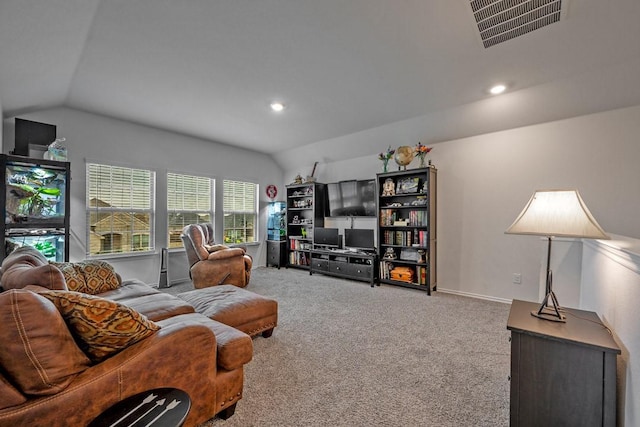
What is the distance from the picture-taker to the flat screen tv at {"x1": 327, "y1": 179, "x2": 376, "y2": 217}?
511 centimetres

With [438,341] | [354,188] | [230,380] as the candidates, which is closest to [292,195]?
[354,188]

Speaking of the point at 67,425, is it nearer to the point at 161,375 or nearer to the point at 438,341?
the point at 161,375

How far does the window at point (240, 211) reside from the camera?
5773 mm

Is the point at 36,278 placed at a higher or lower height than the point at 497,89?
lower

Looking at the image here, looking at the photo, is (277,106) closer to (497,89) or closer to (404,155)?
(404,155)

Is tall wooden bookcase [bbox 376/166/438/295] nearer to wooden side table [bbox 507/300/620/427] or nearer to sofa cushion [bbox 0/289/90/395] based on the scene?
wooden side table [bbox 507/300/620/427]

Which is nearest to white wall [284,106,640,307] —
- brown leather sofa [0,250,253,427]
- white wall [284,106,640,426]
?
white wall [284,106,640,426]

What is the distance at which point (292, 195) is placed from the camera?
6.27 metres

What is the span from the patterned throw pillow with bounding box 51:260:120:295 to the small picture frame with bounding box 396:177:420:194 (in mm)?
4059

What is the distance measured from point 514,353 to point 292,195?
5.30 metres

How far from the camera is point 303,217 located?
6.36 m

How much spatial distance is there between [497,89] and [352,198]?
2821 millimetres

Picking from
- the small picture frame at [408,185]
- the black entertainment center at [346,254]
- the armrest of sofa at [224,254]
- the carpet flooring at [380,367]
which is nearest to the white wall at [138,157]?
the armrest of sofa at [224,254]

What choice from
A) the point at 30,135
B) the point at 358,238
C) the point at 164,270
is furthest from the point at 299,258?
the point at 30,135
